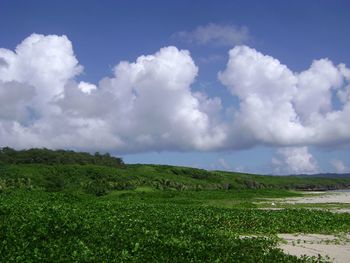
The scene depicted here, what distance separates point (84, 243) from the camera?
18812 millimetres

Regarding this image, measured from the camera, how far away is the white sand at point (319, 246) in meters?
19.9

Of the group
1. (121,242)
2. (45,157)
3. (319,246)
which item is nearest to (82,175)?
(45,157)

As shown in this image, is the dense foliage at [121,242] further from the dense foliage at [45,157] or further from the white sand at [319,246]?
the dense foliage at [45,157]

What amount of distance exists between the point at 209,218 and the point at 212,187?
9237 cm

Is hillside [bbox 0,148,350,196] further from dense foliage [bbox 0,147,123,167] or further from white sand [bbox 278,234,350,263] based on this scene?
white sand [bbox 278,234,350,263]

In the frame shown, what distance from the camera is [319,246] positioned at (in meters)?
22.1

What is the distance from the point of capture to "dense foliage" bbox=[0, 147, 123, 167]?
390 feet

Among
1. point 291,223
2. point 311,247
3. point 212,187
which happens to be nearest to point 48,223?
point 311,247

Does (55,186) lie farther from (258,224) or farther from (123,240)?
(123,240)

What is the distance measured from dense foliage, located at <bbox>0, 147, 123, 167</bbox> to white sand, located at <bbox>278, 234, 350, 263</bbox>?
98342mm

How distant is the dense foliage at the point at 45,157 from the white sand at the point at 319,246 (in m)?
98.3

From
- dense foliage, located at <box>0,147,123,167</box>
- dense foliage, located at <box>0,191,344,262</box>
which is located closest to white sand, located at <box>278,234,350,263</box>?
dense foliage, located at <box>0,191,344,262</box>

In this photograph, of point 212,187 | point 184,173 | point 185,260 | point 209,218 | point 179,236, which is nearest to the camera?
point 185,260

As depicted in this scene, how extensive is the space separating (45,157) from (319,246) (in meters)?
106
